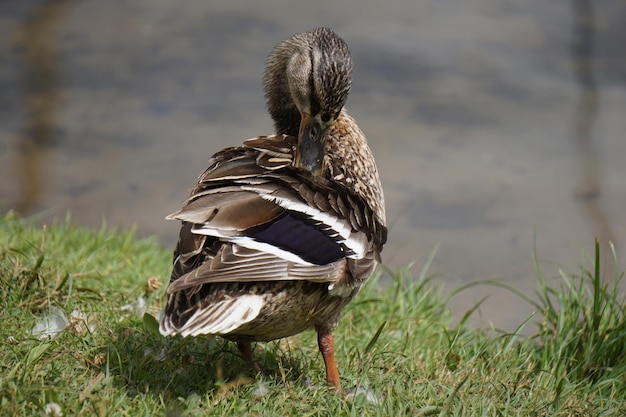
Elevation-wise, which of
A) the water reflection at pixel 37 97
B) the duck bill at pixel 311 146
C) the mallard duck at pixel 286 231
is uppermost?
the duck bill at pixel 311 146

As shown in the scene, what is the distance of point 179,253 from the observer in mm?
3408

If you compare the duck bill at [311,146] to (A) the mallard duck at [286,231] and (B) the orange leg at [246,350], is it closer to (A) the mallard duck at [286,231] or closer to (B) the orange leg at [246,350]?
(A) the mallard duck at [286,231]

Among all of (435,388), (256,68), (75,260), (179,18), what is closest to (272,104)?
(75,260)

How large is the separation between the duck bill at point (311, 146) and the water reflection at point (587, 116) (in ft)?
11.0

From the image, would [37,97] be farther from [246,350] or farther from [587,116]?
[246,350]

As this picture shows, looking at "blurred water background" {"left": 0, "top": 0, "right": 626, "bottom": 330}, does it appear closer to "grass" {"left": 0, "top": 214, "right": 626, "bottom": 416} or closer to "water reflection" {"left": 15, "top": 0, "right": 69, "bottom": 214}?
"water reflection" {"left": 15, "top": 0, "right": 69, "bottom": 214}

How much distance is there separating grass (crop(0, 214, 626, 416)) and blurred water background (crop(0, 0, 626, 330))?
35.0 inches

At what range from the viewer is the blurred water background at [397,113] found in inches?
260

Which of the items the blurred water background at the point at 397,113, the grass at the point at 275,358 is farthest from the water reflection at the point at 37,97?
the grass at the point at 275,358

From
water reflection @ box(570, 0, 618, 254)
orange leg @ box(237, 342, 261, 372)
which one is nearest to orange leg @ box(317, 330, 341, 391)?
orange leg @ box(237, 342, 261, 372)

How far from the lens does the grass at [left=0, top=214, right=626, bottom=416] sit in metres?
3.31

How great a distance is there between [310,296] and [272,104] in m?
1.36

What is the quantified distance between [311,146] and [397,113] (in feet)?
14.6

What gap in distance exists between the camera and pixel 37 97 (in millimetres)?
8344
